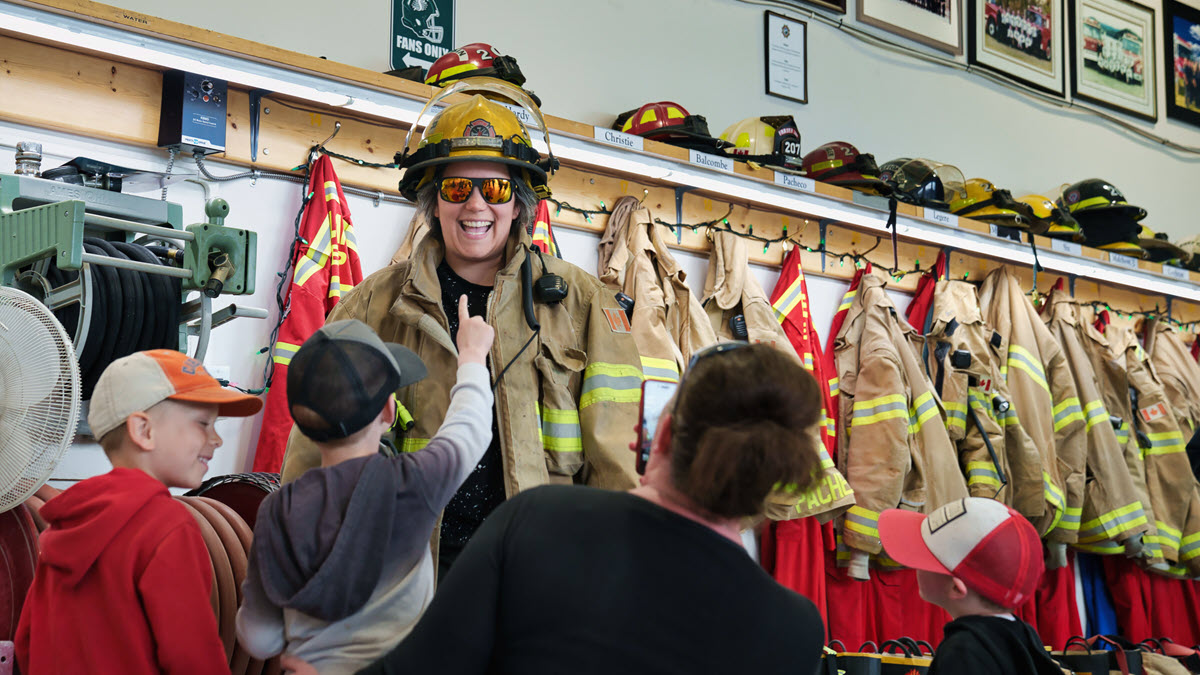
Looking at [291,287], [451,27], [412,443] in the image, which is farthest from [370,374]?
[451,27]

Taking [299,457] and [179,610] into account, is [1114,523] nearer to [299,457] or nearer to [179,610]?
[299,457]

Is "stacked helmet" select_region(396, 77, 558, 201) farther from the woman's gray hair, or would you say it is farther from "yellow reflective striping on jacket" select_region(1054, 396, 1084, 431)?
"yellow reflective striping on jacket" select_region(1054, 396, 1084, 431)

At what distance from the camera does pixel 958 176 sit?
5.84m

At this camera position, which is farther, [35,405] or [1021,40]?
[1021,40]

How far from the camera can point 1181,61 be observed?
8.04 m

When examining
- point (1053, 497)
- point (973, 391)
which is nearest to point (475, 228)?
point (973, 391)

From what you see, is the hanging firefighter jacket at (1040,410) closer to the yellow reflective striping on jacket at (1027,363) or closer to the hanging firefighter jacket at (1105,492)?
the yellow reflective striping on jacket at (1027,363)

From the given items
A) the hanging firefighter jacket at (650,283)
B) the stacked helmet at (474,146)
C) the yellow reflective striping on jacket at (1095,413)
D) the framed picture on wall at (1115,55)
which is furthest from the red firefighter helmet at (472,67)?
the framed picture on wall at (1115,55)

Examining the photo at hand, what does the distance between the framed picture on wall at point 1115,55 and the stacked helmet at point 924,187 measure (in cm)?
234

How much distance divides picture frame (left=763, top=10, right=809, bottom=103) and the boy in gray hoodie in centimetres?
433

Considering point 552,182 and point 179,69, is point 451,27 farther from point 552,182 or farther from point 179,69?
point 179,69

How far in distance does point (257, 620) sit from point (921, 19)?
5846mm

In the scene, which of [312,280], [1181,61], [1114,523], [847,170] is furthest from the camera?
[1181,61]

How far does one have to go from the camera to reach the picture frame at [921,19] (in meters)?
6.26
